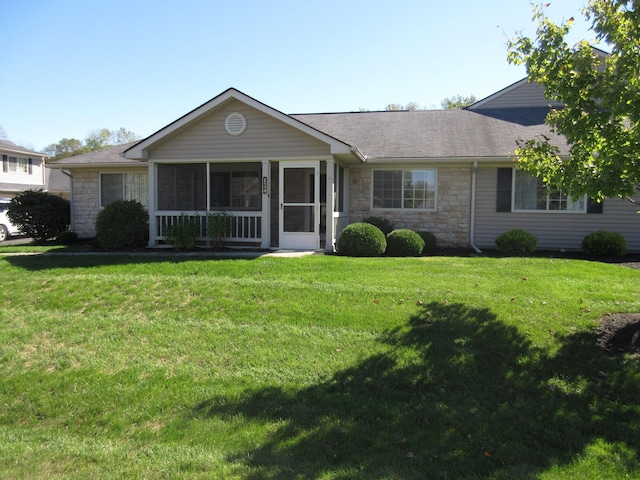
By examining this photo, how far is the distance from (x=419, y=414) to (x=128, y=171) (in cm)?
1448

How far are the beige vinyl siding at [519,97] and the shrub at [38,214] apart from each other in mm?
15930

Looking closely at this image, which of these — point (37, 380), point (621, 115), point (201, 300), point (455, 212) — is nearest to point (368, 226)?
point (455, 212)

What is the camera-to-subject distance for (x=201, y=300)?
707 cm

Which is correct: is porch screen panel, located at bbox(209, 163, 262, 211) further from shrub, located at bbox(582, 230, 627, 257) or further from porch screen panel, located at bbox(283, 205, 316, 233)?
shrub, located at bbox(582, 230, 627, 257)

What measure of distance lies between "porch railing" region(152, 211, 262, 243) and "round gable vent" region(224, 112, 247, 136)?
7.07 ft

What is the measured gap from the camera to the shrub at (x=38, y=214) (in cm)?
1533

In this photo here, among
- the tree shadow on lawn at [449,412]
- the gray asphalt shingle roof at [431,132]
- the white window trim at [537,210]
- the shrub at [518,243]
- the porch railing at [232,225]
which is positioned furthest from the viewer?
the gray asphalt shingle roof at [431,132]

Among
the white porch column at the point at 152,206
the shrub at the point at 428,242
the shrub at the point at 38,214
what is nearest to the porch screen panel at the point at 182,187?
the white porch column at the point at 152,206

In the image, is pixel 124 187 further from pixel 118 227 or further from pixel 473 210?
pixel 473 210

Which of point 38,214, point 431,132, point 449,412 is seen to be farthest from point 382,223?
point 38,214

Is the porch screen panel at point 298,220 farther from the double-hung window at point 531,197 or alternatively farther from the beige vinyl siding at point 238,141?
the double-hung window at point 531,197

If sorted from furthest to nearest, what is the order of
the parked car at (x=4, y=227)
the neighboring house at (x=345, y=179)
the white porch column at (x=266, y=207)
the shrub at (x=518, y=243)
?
the parked car at (x=4, y=227) → the white porch column at (x=266, y=207) → the neighboring house at (x=345, y=179) → the shrub at (x=518, y=243)

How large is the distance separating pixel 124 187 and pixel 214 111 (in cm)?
581

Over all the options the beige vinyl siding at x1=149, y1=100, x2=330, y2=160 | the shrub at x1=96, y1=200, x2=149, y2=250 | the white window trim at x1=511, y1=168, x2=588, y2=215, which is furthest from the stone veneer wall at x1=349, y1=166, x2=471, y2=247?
the shrub at x1=96, y1=200, x2=149, y2=250
